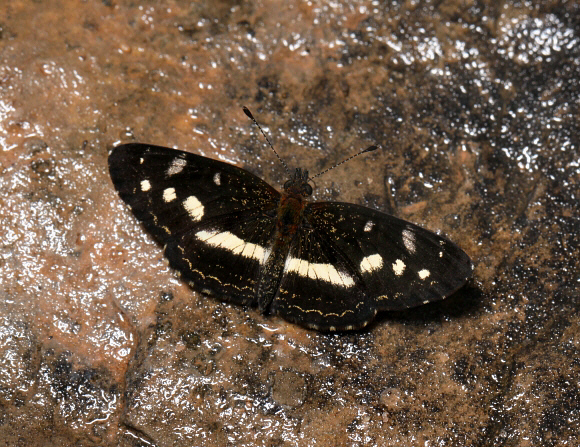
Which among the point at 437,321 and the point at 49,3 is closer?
the point at 437,321

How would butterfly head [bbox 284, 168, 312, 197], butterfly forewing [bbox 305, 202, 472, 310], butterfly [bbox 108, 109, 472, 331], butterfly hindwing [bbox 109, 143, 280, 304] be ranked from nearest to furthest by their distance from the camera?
butterfly forewing [bbox 305, 202, 472, 310] → butterfly [bbox 108, 109, 472, 331] → butterfly hindwing [bbox 109, 143, 280, 304] → butterfly head [bbox 284, 168, 312, 197]

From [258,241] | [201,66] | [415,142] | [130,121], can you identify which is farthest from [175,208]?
[415,142]

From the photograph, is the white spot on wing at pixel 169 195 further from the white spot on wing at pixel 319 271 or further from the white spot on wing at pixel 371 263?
the white spot on wing at pixel 371 263

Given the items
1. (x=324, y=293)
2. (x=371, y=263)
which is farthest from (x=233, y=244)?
(x=371, y=263)

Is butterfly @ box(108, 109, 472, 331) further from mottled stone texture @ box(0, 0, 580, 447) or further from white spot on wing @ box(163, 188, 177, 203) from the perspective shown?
mottled stone texture @ box(0, 0, 580, 447)

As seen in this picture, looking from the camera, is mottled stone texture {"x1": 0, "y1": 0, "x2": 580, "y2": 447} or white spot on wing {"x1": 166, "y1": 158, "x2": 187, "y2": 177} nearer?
mottled stone texture {"x1": 0, "y1": 0, "x2": 580, "y2": 447}

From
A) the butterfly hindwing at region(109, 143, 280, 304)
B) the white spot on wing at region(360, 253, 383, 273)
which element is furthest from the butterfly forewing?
the butterfly hindwing at region(109, 143, 280, 304)

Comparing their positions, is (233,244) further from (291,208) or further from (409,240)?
(409,240)

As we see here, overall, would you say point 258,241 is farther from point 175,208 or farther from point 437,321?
point 437,321
